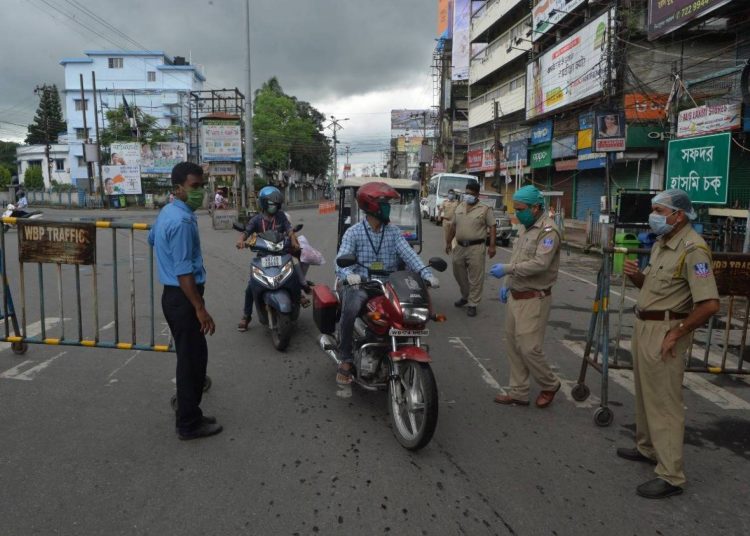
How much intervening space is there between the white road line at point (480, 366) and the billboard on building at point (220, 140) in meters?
28.1

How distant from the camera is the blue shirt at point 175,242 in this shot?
3.59 m

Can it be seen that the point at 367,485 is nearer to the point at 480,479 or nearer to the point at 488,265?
the point at 480,479

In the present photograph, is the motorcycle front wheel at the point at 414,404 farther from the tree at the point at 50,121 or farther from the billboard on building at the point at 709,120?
the tree at the point at 50,121

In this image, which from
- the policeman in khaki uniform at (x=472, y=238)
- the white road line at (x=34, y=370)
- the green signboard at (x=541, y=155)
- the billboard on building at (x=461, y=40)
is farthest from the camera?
the billboard on building at (x=461, y=40)

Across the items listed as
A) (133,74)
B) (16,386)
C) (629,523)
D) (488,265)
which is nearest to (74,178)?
(133,74)

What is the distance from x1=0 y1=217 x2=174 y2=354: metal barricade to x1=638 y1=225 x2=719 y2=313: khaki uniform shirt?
371 centimetres

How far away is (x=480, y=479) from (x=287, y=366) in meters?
2.69

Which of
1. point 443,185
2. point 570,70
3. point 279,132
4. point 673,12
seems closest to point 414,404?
point 673,12

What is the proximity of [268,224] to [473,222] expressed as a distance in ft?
9.90

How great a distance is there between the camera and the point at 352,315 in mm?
4363

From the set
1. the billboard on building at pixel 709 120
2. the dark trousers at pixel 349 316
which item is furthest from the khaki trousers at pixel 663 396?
the billboard on building at pixel 709 120

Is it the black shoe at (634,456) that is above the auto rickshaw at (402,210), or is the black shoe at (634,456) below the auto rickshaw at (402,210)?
below

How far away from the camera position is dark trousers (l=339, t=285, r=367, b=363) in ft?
14.3

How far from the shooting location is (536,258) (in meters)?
4.38
